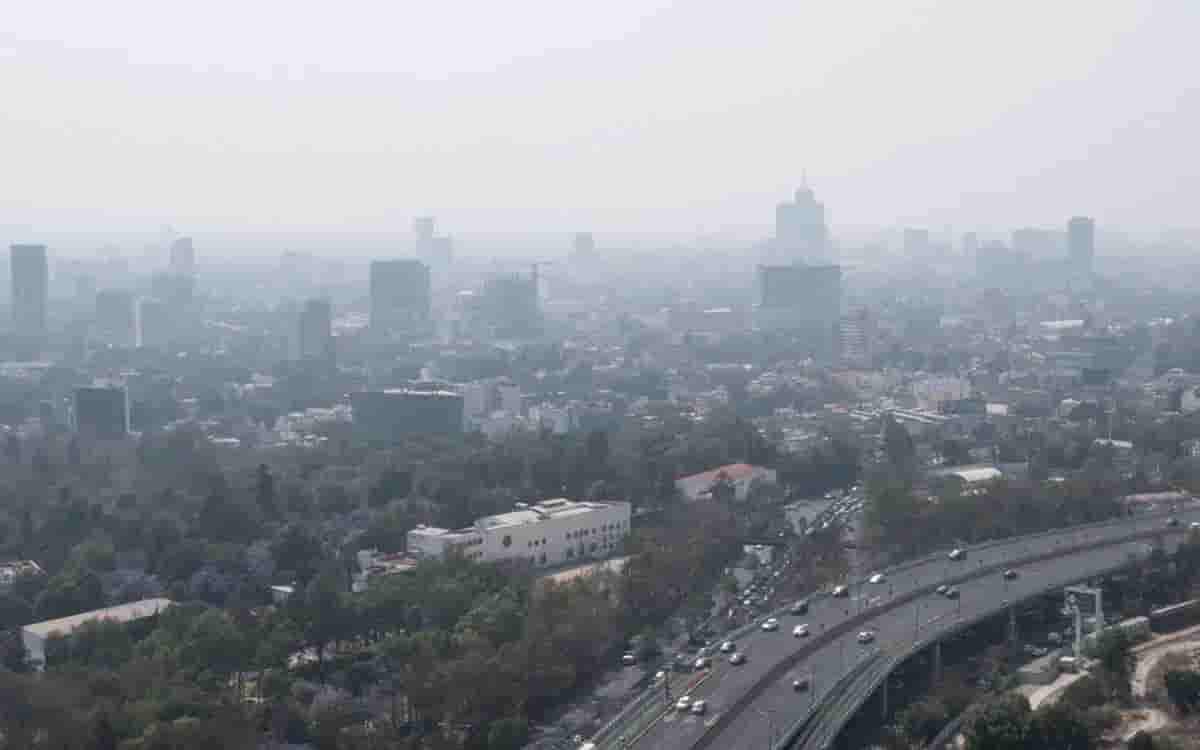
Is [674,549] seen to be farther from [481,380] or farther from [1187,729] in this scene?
[481,380]

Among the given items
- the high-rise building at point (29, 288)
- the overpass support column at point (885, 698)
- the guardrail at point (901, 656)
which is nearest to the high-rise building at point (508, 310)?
the high-rise building at point (29, 288)

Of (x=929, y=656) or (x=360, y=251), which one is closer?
(x=929, y=656)

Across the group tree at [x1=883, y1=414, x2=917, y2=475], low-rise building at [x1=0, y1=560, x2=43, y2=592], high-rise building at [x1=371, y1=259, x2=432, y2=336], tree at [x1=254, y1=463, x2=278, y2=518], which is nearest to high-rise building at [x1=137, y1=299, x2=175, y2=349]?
high-rise building at [x1=371, y1=259, x2=432, y2=336]

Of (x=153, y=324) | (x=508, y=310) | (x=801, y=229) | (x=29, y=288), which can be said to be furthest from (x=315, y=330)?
(x=801, y=229)

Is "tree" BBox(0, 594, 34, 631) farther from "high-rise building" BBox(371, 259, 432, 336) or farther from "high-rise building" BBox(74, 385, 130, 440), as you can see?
"high-rise building" BBox(371, 259, 432, 336)

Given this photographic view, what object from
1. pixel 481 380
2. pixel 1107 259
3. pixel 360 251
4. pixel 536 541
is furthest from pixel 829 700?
pixel 360 251

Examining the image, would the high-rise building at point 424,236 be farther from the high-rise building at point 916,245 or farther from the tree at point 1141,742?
the tree at point 1141,742
